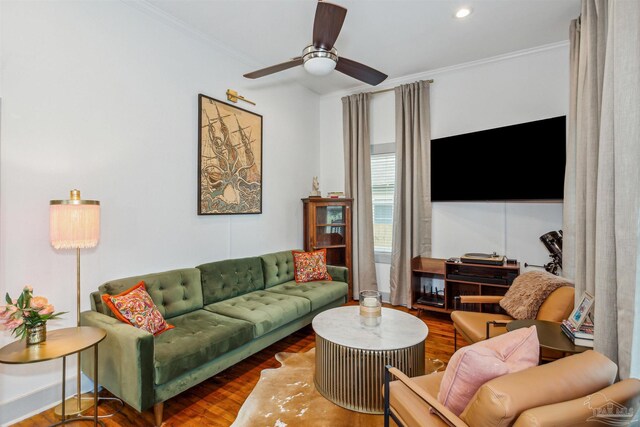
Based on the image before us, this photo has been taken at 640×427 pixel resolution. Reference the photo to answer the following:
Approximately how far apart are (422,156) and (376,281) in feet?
6.22

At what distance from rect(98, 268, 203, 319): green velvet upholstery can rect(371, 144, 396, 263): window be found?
8.82 ft

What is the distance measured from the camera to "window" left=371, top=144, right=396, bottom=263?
181 inches

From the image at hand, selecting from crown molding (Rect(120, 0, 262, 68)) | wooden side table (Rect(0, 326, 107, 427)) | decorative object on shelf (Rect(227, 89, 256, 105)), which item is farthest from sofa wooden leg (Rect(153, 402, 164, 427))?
crown molding (Rect(120, 0, 262, 68))

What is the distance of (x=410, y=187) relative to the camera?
166 inches

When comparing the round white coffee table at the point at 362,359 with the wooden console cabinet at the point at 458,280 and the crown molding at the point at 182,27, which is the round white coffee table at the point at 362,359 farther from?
the crown molding at the point at 182,27

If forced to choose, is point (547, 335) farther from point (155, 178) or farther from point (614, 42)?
point (155, 178)

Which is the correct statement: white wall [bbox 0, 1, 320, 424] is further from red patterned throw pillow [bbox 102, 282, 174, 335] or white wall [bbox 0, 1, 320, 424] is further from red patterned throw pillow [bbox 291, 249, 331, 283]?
red patterned throw pillow [bbox 291, 249, 331, 283]

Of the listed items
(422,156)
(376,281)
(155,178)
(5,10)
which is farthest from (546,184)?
(5,10)

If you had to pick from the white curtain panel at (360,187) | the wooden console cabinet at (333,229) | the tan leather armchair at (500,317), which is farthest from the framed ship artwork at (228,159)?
the tan leather armchair at (500,317)

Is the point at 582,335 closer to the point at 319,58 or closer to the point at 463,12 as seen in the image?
the point at 319,58

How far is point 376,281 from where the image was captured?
182 inches

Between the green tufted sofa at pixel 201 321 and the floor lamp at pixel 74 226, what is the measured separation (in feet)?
0.85

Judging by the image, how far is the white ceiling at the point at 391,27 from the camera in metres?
2.77

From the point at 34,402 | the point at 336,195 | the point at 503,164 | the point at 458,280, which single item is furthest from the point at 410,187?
the point at 34,402
